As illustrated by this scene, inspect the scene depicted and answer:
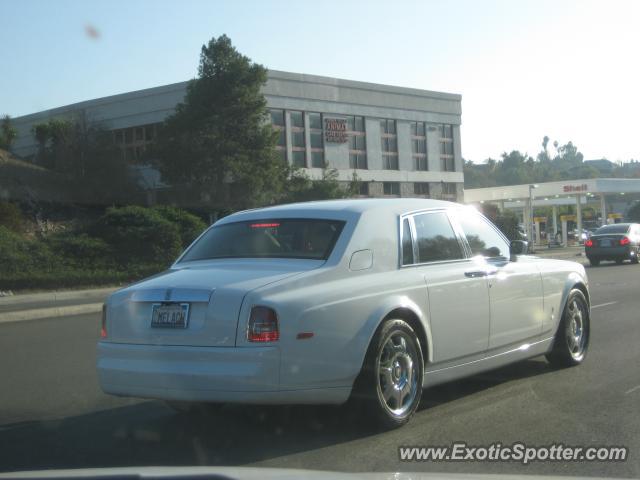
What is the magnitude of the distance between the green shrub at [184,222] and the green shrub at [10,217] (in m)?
4.82

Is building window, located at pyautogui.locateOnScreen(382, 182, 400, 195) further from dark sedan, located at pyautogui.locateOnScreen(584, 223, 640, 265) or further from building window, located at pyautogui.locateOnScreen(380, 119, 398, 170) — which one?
dark sedan, located at pyautogui.locateOnScreen(584, 223, 640, 265)

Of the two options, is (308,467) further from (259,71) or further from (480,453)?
(259,71)

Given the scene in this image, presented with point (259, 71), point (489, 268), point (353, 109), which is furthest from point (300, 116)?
point (489, 268)

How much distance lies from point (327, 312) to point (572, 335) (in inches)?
151

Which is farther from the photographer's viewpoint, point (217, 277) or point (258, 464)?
point (217, 277)

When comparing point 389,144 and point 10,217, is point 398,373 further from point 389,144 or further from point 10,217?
point 389,144

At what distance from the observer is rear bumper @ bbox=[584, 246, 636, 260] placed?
29.0 m

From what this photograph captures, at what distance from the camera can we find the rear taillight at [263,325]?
533cm

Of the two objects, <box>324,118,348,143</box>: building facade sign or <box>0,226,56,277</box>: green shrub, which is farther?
<box>324,118,348,143</box>: building facade sign

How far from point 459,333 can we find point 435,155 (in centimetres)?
4828

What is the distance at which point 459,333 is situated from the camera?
260 inches

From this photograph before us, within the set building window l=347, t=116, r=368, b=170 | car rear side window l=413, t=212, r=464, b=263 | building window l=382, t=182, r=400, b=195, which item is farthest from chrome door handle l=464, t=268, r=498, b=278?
building window l=382, t=182, r=400, b=195

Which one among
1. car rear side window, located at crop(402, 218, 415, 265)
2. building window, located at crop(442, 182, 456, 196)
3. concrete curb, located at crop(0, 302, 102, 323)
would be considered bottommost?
concrete curb, located at crop(0, 302, 102, 323)

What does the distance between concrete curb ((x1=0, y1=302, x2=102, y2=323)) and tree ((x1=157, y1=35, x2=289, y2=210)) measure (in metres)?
16.6
